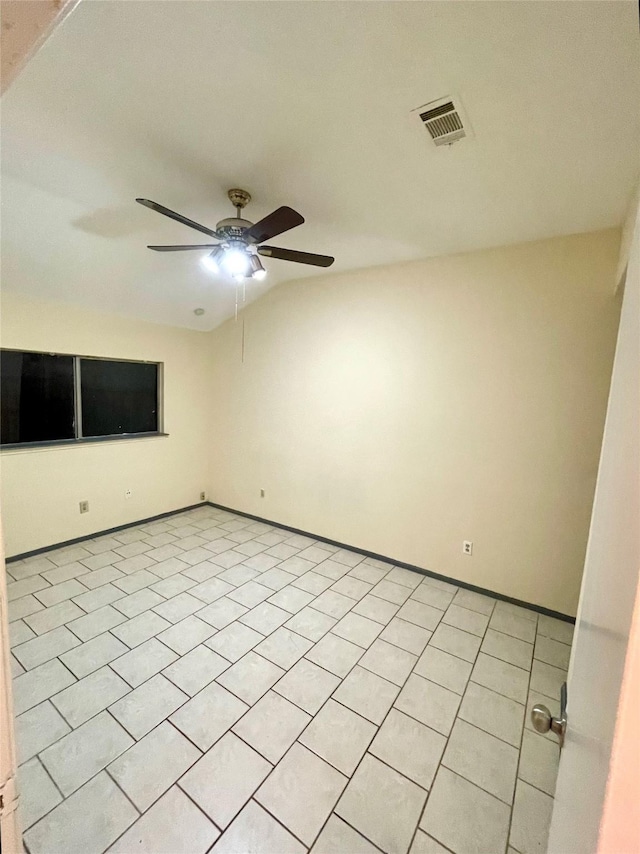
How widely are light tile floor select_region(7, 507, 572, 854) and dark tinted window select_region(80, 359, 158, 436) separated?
1.46 m

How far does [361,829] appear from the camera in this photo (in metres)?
1.33

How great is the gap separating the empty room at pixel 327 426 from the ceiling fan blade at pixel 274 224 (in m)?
0.02

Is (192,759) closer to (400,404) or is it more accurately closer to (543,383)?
(400,404)

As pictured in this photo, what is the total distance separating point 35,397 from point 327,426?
2751mm

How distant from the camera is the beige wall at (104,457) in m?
3.08

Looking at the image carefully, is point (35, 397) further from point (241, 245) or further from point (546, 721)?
point (546, 721)

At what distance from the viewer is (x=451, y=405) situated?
294 centimetres

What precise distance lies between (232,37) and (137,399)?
141 inches

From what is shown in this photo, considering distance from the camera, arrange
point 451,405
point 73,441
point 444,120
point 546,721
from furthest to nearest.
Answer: point 73,441 < point 451,405 < point 444,120 < point 546,721

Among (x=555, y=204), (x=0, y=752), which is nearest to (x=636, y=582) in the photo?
(x=0, y=752)

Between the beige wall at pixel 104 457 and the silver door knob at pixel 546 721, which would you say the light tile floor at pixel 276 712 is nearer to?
the beige wall at pixel 104 457

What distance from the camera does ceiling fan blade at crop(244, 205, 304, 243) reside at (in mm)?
1643

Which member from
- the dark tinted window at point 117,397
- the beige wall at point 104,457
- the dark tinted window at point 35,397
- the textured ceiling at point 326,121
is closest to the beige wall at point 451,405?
the textured ceiling at point 326,121

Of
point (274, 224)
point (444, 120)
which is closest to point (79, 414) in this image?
point (274, 224)
